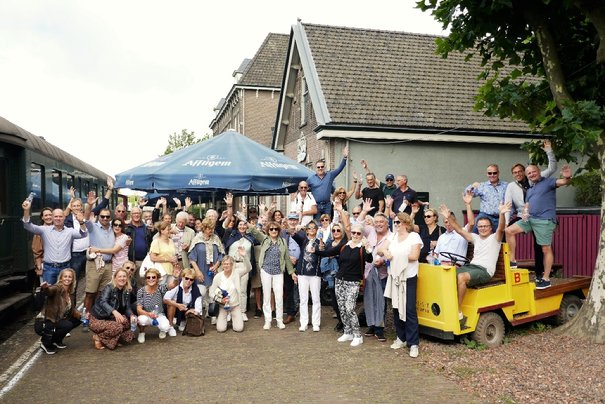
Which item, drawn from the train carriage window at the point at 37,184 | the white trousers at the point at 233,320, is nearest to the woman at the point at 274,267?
the white trousers at the point at 233,320

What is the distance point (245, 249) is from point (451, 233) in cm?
340

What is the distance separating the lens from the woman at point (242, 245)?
30.8 ft

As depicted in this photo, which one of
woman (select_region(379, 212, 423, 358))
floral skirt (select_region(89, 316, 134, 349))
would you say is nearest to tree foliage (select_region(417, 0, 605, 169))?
woman (select_region(379, 212, 423, 358))

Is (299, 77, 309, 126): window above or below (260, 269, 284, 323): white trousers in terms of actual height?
above

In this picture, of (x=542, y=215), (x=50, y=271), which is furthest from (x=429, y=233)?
(x=50, y=271)

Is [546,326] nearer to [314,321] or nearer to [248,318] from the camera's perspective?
[314,321]

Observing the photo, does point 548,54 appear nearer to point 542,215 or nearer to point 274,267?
point 542,215

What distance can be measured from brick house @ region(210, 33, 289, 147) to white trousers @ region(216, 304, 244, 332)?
25916 millimetres

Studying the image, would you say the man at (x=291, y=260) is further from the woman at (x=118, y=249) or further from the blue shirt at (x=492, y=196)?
the blue shirt at (x=492, y=196)

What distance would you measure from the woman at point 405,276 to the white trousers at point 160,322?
3.19 meters

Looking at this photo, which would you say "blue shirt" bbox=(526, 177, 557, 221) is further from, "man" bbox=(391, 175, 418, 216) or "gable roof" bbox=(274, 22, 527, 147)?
"gable roof" bbox=(274, 22, 527, 147)

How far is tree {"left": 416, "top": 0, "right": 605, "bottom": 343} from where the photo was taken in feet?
24.1

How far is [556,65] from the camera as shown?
809 cm

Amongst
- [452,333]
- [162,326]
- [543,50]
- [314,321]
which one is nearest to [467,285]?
[452,333]
